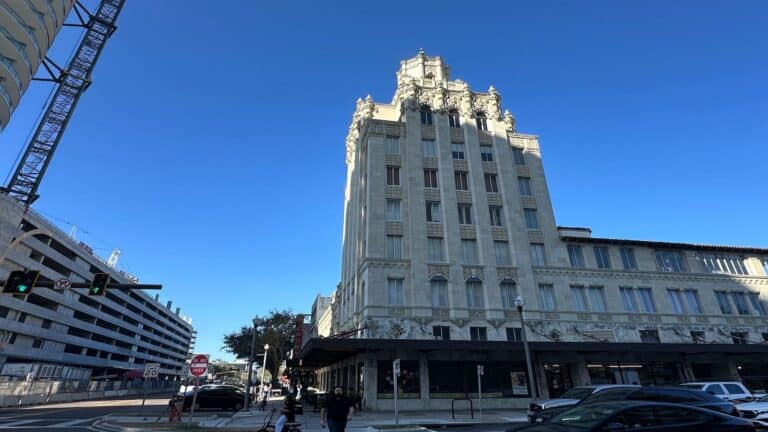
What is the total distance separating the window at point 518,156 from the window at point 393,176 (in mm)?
12033

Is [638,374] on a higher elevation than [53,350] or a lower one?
lower

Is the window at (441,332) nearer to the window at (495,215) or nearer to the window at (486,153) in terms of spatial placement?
the window at (495,215)

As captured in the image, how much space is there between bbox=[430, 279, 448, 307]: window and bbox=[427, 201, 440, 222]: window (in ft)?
18.2

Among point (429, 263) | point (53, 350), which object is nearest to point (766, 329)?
point (429, 263)

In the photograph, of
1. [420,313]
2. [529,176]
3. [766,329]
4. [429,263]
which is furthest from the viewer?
[529,176]

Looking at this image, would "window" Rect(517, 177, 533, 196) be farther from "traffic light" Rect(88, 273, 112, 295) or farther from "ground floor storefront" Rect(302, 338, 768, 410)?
"traffic light" Rect(88, 273, 112, 295)

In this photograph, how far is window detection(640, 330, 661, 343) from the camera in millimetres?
31880

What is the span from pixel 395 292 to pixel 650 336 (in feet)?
69.6

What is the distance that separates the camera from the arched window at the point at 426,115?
39281 millimetres

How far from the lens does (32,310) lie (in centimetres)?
5809

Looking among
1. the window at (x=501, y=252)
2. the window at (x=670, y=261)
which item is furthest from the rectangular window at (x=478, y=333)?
the window at (x=670, y=261)

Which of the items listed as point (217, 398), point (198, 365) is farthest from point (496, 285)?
point (217, 398)

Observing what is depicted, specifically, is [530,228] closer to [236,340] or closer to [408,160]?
[408,160]

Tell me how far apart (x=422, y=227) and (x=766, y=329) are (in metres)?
31.4
